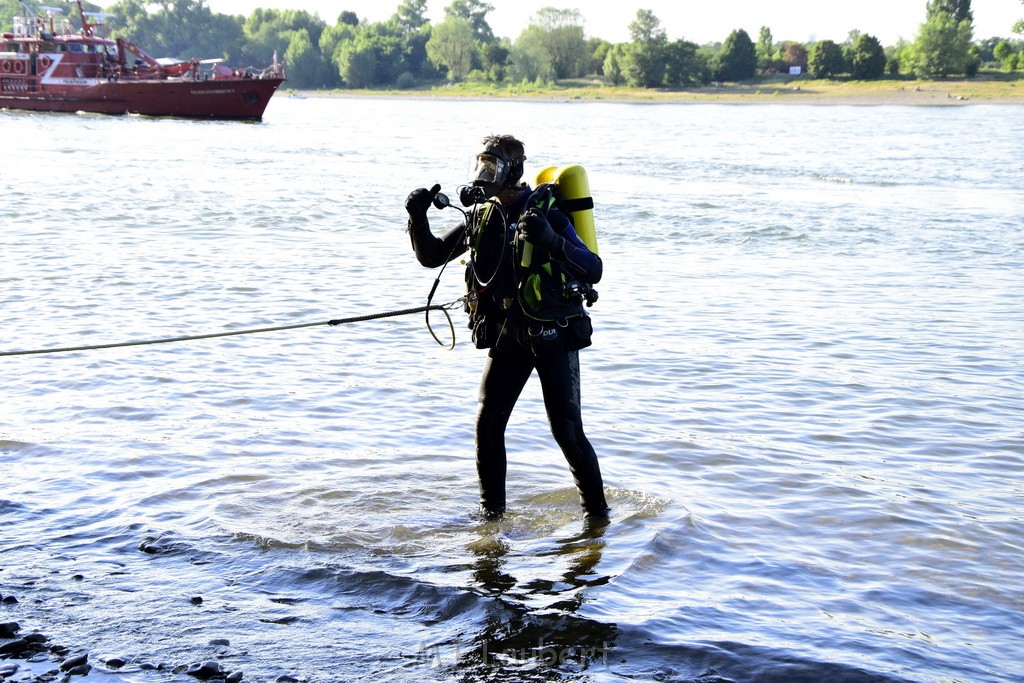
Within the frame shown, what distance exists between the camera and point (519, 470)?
6.93 m

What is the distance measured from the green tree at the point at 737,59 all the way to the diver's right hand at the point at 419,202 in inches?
4072

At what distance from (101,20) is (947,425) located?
62339 millimetres

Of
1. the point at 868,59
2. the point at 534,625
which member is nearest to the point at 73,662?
the point at 534,625

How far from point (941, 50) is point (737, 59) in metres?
17.9

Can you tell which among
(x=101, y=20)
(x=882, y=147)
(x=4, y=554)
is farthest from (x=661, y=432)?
(x=101, y=20)

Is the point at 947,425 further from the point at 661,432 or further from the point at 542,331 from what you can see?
the point at 542,331

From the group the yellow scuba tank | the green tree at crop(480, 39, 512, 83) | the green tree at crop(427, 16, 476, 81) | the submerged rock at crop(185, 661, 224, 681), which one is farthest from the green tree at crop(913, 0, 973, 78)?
the submerged rock at crop(185, 661, 224, 681)

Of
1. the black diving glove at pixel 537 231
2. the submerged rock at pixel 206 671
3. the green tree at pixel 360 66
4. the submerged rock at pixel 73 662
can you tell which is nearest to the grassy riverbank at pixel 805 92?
the green tree at pixel 360 66

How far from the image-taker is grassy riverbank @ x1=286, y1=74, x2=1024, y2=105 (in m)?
82.2

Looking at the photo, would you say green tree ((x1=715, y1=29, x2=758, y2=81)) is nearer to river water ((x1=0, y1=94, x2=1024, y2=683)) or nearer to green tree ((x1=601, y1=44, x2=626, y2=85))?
green tree ((x1=601, y1=44, x2=626, y2=85))

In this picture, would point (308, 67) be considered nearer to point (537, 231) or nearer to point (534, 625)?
point (537, 231)

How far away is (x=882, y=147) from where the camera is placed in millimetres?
38875

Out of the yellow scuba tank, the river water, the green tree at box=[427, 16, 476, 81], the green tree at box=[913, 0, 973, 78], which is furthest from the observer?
the green tree at box=[427, 16, 476, 81]

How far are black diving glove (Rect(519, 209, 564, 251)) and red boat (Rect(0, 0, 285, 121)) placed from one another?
173 feet
